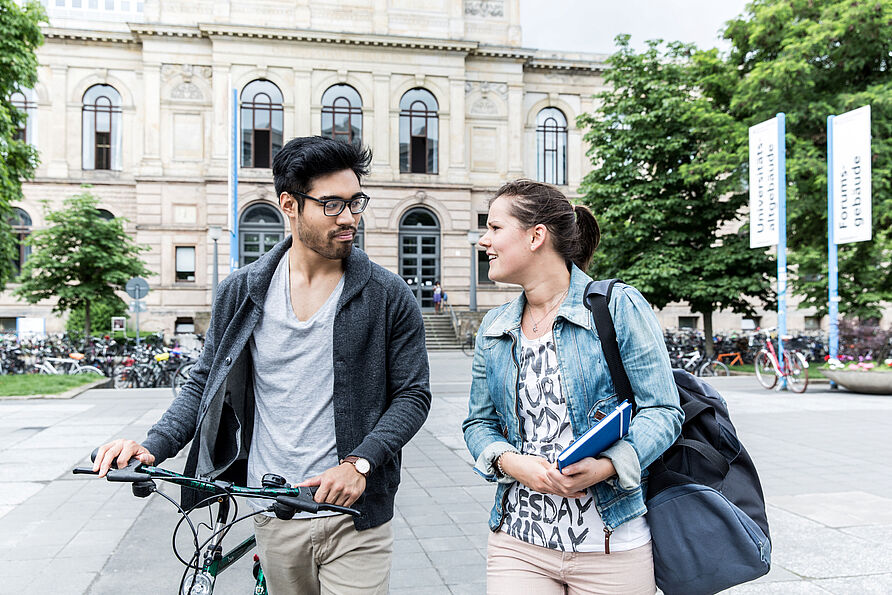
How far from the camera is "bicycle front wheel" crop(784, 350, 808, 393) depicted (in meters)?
15.5

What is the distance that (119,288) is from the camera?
26.3m

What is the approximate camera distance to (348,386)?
7.71 feet

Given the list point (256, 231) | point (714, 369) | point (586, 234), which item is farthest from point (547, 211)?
point (256, 231)

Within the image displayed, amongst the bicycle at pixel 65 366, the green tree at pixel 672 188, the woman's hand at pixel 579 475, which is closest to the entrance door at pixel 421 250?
the green tree at pixel 672 188

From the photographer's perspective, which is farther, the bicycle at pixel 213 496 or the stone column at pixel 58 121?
the stone column at pixel 58 121

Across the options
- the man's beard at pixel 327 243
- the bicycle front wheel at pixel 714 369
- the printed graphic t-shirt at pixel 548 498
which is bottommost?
the bicycle front wheel at pixel 714 369

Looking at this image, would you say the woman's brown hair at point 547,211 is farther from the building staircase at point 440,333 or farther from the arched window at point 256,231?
the arched window at point 256,231

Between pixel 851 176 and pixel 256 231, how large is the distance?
2672 centimetres

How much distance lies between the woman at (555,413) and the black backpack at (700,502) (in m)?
0.04

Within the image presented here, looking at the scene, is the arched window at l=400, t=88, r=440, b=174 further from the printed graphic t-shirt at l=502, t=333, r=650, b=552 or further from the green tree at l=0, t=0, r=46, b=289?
the printed graphic t-shirt at l=502, t=333, r=650, b=552

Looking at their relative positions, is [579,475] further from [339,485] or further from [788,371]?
[788,371]

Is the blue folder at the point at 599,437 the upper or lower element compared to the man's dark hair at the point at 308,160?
lower

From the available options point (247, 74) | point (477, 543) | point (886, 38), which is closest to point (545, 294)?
point (477, 543)

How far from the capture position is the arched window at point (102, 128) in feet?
119
